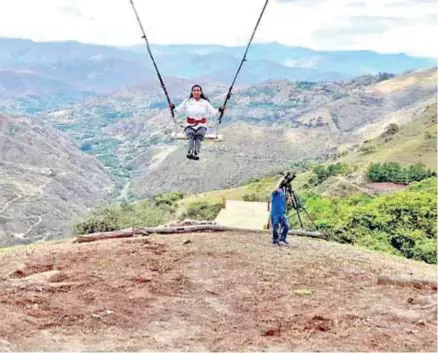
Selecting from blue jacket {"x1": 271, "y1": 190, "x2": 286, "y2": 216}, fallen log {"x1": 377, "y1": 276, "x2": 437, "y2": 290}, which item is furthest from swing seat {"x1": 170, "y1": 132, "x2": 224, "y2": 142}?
fallen log {"x1": 377, "y1": 276, "x2": 437, "y2": 290}

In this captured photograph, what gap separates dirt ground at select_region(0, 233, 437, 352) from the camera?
28.6 ft

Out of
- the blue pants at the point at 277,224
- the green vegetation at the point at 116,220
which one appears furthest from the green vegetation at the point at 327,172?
the blue pants at the point at 277,224

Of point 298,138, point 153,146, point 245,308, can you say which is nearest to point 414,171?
point 245,308

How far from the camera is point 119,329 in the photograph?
9094 millimetres

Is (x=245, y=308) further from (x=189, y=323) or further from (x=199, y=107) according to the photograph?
(x=199, y=107)

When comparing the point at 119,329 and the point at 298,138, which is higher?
the point at 119,329

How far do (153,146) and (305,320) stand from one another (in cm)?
16677

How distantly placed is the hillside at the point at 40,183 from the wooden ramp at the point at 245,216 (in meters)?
46.1

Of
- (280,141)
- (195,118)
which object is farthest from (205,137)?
(280,141)

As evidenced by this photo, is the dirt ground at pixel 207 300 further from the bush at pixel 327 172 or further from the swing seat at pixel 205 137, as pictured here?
the bush at pixel 327 172

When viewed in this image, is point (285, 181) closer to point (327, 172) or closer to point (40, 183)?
point (327, 172)

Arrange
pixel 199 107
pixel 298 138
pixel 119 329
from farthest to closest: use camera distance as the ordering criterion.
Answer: pixel 298 138
pixel 199 107
pixel 119 329

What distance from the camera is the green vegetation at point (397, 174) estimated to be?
4866cm

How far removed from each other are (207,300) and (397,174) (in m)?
41.1
